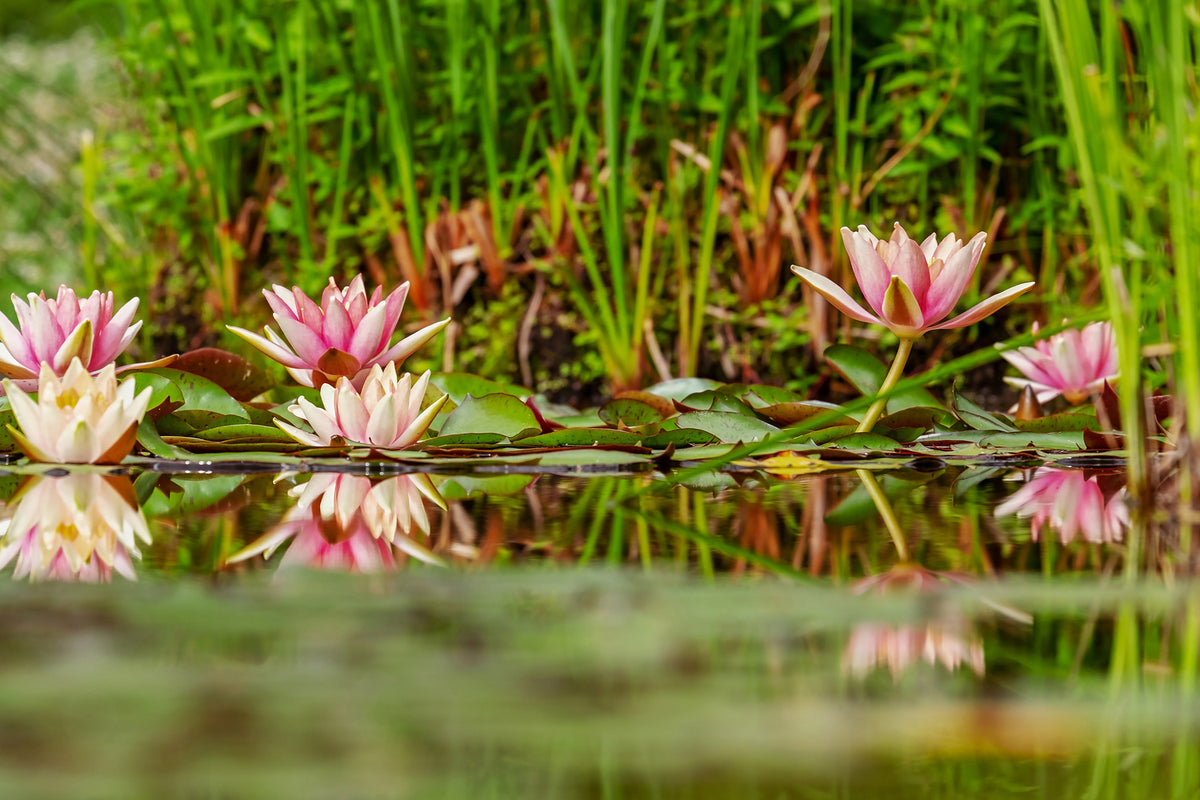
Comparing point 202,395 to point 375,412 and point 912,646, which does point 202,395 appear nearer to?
point 375,412

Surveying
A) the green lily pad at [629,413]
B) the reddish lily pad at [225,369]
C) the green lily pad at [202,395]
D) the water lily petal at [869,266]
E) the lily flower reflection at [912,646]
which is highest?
the water lily petal at [869,266]

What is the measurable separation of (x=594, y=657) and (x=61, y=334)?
3.26 ft

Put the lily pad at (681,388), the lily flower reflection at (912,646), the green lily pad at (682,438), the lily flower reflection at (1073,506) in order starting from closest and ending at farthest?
the lily flower reflection at (912,646) < the lily flower reflection at (1073,506) < the green lily pad at (682,438) < the lily pad at (681,388)

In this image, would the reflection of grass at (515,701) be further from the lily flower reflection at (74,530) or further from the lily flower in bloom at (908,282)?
the lily flower in bloom at (908,282)

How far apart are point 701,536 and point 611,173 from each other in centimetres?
123

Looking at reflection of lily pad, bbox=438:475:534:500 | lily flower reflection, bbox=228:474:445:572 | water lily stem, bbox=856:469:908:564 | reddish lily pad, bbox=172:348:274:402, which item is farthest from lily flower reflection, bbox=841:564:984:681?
reddish lily pad, bbox=172:348:274:402

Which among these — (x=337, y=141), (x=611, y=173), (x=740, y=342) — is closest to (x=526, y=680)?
(x=611, y=173)

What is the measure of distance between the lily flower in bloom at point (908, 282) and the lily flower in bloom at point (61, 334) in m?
0.75

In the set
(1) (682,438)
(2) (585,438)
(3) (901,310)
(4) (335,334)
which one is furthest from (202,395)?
(3) (901,310)

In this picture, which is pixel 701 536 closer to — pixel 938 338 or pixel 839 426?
pixel 839 426

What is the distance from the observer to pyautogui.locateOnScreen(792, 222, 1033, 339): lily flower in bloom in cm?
113

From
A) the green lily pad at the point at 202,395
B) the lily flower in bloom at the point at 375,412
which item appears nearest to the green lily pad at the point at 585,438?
the lily flower in bloom at the point at 375,412

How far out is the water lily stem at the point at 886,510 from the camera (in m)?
0.76

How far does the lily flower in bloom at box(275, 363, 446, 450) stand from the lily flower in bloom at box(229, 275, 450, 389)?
0.20 feet
